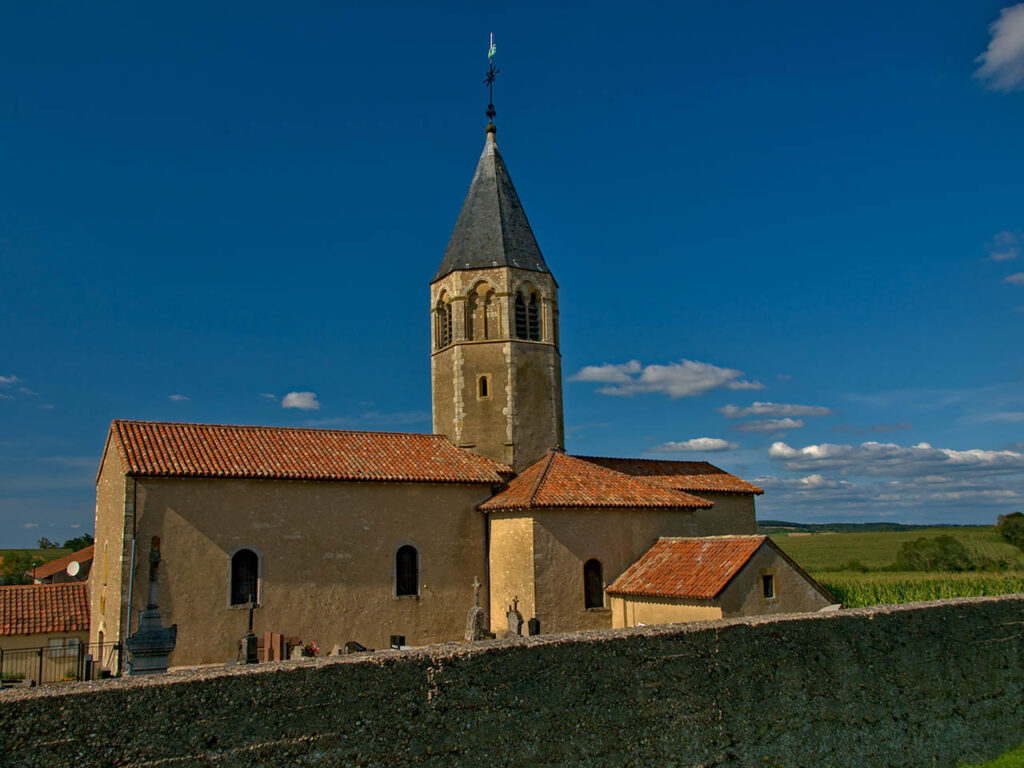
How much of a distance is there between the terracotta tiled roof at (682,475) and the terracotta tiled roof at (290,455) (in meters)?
4.76

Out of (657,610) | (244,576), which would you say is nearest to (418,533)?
(244,576)

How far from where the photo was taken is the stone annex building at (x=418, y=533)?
61.1ft

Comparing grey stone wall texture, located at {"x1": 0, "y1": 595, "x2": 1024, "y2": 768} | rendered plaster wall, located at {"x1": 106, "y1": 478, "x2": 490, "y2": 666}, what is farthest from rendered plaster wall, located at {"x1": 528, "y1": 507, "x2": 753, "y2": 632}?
grey stone wall texture, located at {"x1": 0, "y1": 595, "x2": 1024, "y2": 768}

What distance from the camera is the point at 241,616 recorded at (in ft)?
62.2

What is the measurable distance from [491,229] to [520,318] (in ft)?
11.4

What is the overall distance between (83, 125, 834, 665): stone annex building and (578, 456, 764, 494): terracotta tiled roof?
72 cm

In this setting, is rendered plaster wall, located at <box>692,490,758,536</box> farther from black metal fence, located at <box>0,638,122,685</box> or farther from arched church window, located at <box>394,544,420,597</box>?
black metal fence, located at <box>0,638,122,685</box>

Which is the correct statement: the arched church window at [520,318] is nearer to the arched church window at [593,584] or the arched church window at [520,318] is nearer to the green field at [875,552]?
the arched church window at [593,584]

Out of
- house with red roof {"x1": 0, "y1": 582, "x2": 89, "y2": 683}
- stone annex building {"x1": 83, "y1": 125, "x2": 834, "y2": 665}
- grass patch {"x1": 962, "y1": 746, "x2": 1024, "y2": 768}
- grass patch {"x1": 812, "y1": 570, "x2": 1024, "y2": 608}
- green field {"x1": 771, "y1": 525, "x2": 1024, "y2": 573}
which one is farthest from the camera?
green field {"x1": 771, "y1": 525, "x2": 1024, "y2": 573}

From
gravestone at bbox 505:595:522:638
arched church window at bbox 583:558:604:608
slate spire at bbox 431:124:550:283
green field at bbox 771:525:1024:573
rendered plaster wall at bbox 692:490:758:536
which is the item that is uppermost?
slate spire at bbox 431:124:550:283

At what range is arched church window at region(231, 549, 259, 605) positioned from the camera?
62.7ft

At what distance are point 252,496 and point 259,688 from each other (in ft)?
48.7

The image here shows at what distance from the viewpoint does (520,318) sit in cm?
2650

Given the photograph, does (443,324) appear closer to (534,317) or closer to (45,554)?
(534,317)
